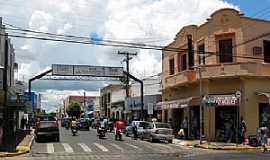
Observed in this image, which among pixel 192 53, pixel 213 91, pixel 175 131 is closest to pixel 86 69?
pixel 175 131

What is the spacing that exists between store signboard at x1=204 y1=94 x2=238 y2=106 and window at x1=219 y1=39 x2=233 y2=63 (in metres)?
2.96

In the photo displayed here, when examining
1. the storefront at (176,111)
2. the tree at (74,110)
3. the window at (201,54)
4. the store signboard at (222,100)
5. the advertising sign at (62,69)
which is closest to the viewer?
the store signboard at (222,100)

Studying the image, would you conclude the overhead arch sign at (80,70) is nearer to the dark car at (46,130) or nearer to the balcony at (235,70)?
the dark car at (46,130)

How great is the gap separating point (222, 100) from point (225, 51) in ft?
13.0

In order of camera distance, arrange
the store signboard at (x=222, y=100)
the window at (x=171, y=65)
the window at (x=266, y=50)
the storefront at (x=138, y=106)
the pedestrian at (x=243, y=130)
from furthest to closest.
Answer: the storefront at (x=138, y=106) < the window at (x=171, y=65) < the window at (x=266, y=50) < the store signboard at (x=222, y=100) < the pedestrian at (x=243, y=130)

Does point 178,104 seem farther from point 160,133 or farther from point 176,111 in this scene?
point 176,111

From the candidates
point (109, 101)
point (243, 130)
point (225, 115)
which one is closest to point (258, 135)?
point (243, 130)

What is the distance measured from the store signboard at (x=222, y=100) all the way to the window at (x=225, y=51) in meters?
2.96

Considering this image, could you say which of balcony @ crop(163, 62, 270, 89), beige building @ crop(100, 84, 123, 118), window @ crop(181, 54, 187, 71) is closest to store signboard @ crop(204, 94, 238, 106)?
balcony @ crop(163, 62, 270, 89)

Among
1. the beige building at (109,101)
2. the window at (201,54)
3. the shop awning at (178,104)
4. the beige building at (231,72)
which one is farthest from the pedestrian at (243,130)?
the beige building at (109,101)

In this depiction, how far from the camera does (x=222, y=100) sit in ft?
127

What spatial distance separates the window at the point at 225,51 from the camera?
131 ft

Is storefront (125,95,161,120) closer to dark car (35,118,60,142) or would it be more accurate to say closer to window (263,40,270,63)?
window (263,40,270,63)

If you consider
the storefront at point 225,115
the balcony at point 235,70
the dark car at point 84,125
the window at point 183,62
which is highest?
the window at point 183,62
